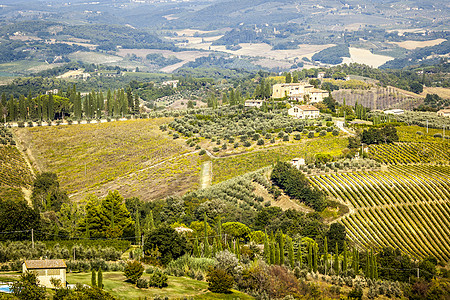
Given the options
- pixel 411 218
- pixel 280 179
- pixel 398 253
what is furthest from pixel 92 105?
pixel 398 253

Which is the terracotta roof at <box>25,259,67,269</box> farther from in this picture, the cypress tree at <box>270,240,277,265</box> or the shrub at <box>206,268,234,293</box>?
the cypress tree at <box>270,240,277,265</box>

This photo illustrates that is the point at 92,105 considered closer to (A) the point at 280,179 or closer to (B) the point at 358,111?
(B) the point at 358,111

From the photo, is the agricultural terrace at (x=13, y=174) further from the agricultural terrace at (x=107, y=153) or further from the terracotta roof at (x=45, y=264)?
the terracotta roof at (x=45, y=264)

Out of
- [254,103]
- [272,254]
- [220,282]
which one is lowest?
[254,103]

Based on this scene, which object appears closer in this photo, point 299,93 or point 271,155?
point 271,155

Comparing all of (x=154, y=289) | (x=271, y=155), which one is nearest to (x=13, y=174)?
(x=271, y=155)

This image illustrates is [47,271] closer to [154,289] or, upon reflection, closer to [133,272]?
[133,272]

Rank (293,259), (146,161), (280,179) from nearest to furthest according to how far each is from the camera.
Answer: (293,259), (280,179), (146,161)
